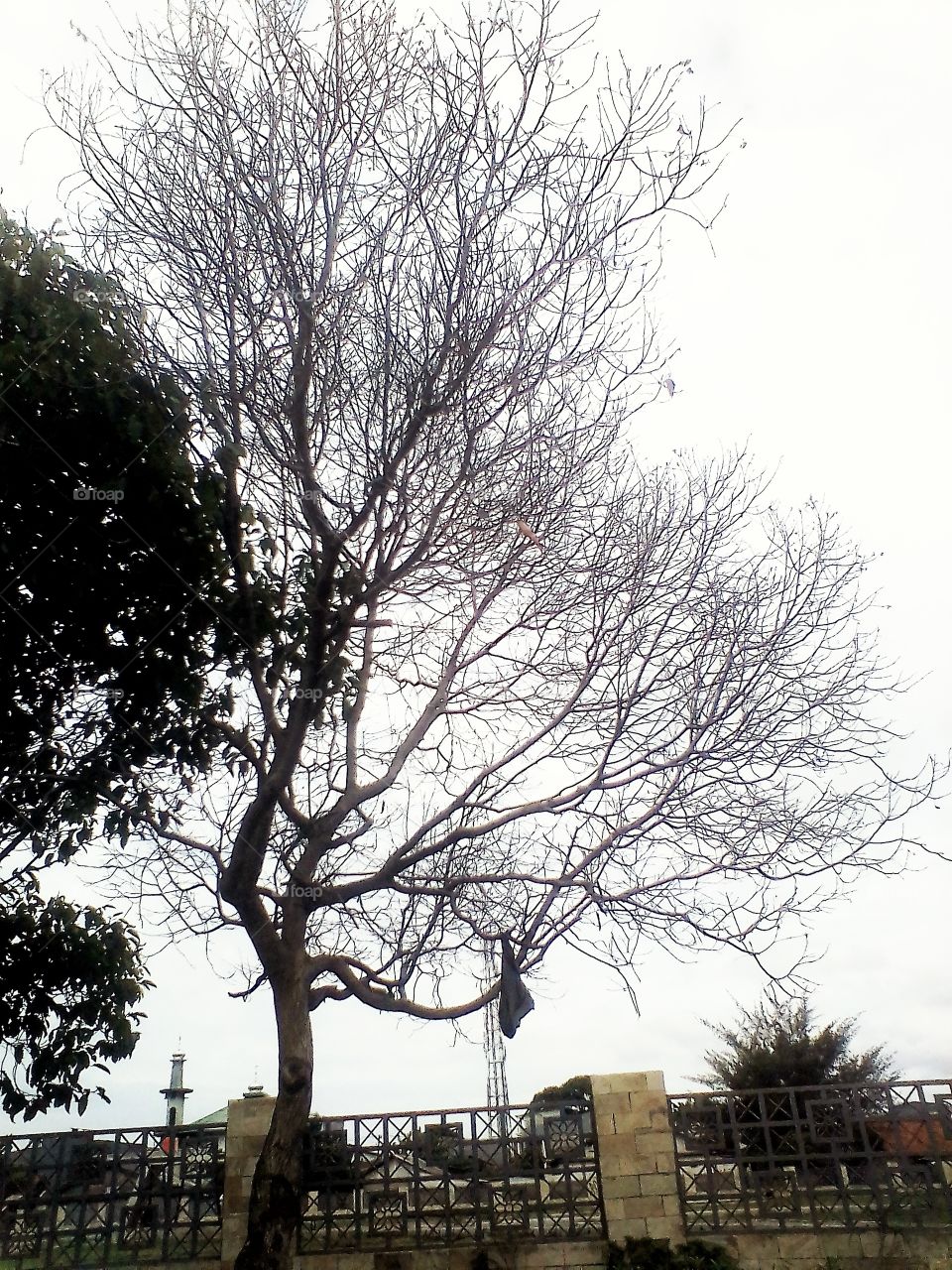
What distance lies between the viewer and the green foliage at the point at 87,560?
5594 millimetres

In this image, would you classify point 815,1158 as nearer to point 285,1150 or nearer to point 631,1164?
point 631,1164

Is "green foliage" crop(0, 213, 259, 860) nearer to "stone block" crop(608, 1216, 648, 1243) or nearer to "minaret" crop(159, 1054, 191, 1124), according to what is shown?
"stone block" crop(608, 1216, 648, 1243)

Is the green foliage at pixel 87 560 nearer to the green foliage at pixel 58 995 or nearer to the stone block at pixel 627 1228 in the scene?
the green foliage at pixel 58 995

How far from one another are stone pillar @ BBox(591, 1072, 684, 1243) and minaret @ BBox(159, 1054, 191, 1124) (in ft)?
25.0

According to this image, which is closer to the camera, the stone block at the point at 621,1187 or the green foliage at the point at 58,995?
the green foliage at the point at 58,995

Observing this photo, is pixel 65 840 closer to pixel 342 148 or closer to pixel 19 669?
pixel 19 669

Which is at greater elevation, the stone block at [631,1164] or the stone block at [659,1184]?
the stone block at [631,1164]

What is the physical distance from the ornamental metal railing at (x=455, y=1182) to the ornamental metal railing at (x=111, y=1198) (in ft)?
3.40

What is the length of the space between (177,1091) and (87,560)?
40.8 ft

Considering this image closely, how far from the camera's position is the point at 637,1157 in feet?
30.2

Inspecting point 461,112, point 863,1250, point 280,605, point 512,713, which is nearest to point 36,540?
point 280,605

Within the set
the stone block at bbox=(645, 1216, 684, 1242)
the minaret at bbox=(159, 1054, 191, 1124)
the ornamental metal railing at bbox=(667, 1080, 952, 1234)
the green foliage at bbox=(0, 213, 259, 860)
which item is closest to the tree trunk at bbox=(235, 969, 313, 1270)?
the green foliage at bbox=(0, 213, 259, 860)

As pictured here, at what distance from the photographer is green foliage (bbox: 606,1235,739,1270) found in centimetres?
852

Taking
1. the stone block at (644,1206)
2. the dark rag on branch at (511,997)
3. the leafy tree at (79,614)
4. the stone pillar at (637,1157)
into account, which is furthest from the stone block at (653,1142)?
the leafy tree at (79,614)
